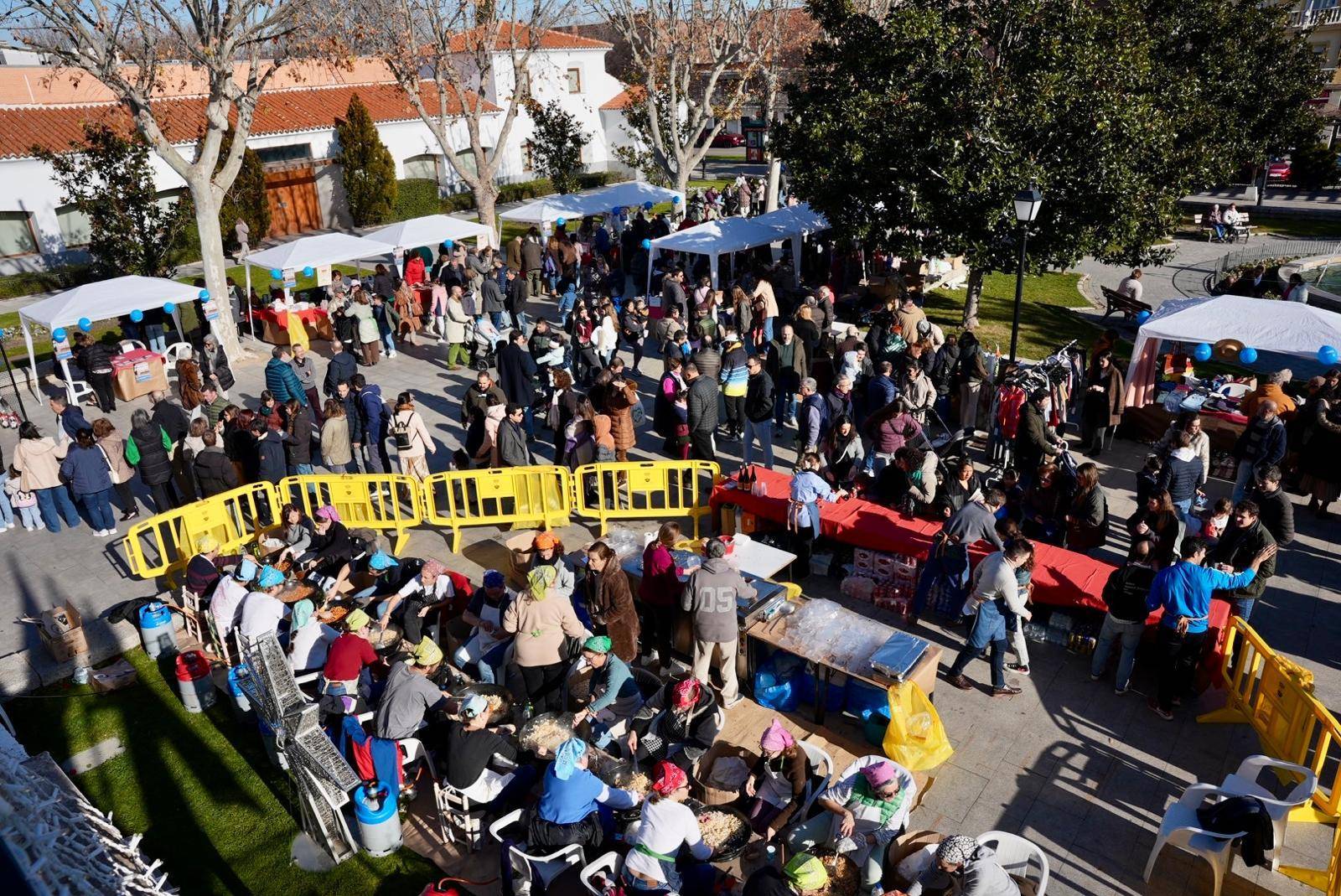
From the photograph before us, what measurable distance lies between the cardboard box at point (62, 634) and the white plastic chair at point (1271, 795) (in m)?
9.83

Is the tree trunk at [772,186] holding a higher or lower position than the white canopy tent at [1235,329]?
higher

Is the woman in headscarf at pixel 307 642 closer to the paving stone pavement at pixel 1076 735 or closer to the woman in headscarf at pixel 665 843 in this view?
the paving stone pavement at pixel 1076 735

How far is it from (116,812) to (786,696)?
5449 mm

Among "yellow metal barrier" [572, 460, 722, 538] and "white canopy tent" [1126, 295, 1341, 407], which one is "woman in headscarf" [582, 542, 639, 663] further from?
"white canopy tent" [1126, 295, 1341, 407]

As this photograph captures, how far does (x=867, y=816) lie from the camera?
5.98 meters

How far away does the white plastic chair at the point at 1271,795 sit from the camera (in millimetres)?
5918

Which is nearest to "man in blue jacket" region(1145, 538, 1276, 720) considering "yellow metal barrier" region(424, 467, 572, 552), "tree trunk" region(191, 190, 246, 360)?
"yellow metal barrier" region(424, 467, 572, 552)

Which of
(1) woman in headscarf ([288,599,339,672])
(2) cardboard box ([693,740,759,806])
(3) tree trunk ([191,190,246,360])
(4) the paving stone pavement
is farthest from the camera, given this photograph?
(3) tree trunk ([191,190,246,360])

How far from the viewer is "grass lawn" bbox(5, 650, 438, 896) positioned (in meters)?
6.66

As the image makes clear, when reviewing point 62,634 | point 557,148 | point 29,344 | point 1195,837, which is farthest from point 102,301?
point 557,148

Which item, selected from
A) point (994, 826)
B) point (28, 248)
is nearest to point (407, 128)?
point (28, 248)

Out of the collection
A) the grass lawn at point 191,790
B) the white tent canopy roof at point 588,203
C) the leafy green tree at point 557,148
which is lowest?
the grass lawn at point 191,790

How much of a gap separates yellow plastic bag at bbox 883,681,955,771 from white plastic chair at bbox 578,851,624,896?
235cm

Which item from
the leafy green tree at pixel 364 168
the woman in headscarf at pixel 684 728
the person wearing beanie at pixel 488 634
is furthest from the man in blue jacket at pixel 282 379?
the leafy green tree at pixel 364 168
